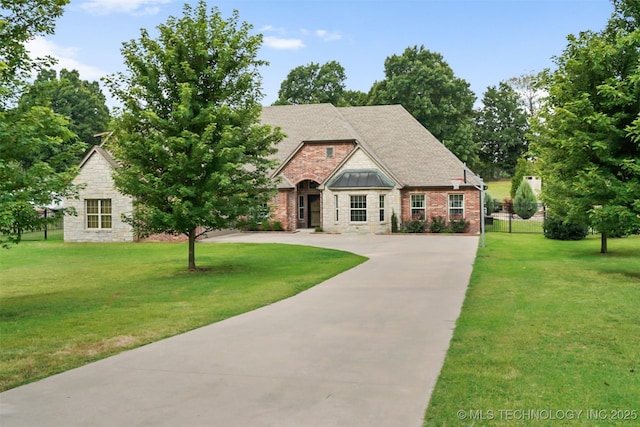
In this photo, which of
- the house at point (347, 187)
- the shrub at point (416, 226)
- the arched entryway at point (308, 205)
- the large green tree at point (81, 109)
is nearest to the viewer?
the house at point (347, 187)

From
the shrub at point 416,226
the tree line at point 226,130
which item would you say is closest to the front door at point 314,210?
the shrub at point 416,226

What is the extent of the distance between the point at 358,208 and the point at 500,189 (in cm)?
4564

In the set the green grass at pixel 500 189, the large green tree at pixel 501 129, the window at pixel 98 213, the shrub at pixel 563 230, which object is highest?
the large green tree at pixel 501 129

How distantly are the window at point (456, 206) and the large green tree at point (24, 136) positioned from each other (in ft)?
86.8

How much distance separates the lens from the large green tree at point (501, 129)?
80938 mm

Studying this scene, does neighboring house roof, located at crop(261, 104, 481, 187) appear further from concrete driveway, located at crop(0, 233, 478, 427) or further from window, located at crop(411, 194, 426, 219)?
concrete driveway, located at crop(0, 233, 478, 427)

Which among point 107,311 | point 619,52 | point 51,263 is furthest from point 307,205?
point 107,311

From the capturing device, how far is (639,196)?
14625mm

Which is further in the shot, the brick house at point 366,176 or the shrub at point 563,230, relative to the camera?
the brick house at point 366,176

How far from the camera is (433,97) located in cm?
5916

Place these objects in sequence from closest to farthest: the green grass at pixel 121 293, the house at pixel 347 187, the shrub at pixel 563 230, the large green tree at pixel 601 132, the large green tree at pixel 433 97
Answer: the green grass at pixel 121 293 → the large green tree at pixel 601 132 → the shrub at pixel 563 230 → the house at pixel 347 187 → the large green tree at pixel 433 97

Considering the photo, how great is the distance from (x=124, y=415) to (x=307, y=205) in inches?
1331

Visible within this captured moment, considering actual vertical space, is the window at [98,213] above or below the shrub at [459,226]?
above

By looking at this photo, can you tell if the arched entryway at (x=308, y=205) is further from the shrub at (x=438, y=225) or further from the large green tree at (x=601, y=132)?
the large green tree at (x=601, y=132)
